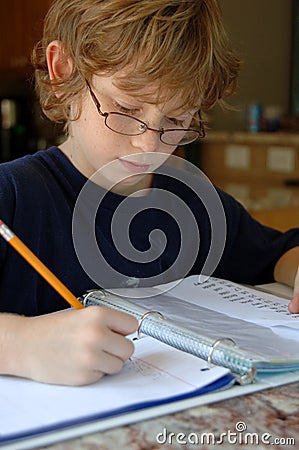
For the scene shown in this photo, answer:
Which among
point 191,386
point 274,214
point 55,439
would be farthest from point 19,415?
point 274,214

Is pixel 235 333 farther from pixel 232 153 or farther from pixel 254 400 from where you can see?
pixel 232 153

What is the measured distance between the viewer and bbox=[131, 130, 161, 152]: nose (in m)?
0.91

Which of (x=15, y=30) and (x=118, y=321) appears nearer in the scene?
(x=118, y=321)

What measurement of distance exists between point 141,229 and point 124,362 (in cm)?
48

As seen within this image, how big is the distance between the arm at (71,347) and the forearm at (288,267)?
516 millimetres

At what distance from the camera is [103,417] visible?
54 centimetres

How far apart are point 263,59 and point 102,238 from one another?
10.7 ft

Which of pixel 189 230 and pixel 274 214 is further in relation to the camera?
pixel 274 214

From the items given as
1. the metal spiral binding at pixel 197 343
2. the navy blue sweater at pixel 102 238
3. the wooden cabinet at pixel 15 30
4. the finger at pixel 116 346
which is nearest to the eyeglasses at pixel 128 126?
the navy blue sweater at pixel 102 238

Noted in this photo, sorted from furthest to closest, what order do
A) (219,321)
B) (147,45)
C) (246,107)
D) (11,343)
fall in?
(246,107)
(147,45)
(219,321)
(11,343)

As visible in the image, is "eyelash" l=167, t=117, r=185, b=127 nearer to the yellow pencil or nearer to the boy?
the boy

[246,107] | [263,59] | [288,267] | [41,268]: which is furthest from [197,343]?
[263,59]

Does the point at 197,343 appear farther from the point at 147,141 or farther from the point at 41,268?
the point at 147,141

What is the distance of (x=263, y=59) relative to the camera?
13.3 ft
